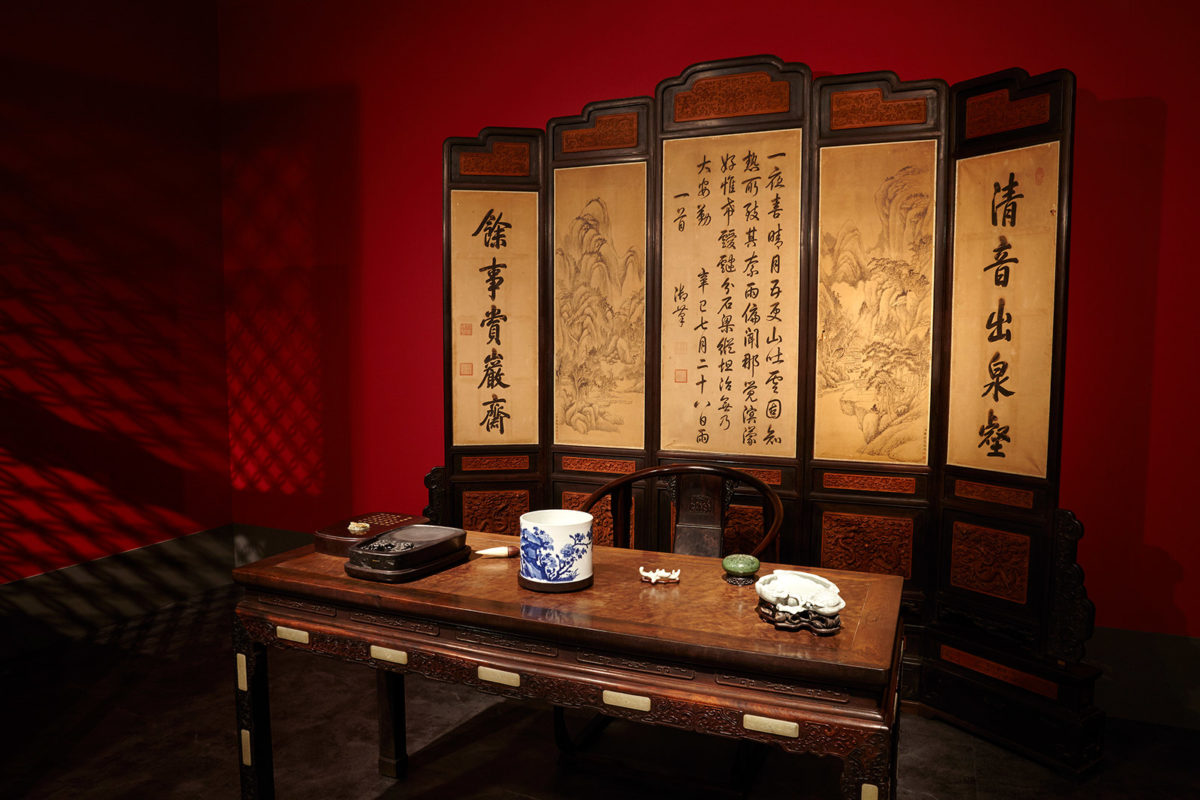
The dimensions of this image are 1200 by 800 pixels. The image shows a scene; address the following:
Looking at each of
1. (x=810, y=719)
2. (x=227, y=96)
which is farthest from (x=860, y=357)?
(x=227, y=96)

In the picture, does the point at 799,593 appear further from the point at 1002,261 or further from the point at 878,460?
the point at 1002,261

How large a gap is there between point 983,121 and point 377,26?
3.09 m

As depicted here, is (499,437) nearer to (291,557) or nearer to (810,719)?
(291,557)

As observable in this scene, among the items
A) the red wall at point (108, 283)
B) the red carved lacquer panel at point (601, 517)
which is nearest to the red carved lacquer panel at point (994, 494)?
the red carved lacquer panel at point (601, 517)

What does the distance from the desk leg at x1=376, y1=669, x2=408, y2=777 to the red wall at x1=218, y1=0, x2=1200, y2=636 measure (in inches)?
→ 72.7

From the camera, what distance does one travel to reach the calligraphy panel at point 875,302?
2.78 m

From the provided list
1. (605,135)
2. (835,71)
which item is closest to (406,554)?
(605,135)

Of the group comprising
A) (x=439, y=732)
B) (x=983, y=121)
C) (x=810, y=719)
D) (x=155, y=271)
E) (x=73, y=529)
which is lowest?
(x=439, y=732)

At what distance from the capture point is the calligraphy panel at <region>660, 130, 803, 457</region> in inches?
116

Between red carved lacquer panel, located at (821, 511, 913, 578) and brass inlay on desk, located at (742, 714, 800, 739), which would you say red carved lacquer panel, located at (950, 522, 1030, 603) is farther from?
brass inlay on desk, located at (742, 714, 800, 739)

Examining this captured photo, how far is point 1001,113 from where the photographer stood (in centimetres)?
259

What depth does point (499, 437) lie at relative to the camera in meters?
3.33

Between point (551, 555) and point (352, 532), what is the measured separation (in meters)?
0.65

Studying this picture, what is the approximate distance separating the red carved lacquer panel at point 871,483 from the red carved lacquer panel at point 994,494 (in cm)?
17
